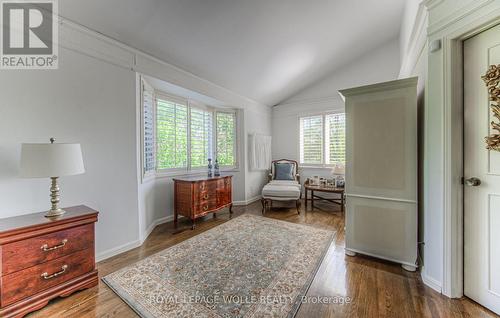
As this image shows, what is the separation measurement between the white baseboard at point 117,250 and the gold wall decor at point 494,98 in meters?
3.58

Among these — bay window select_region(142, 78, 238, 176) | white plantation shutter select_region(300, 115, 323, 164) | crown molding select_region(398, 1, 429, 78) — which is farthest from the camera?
white plantation shutter select_region(300, 115, 323, 164)

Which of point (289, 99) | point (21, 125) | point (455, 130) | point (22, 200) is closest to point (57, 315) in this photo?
point (22, 200)

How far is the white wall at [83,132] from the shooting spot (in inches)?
69.0

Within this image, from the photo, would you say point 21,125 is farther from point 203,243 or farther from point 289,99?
point 289,99

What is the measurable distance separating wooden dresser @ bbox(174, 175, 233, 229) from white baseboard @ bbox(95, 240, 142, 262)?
749mm

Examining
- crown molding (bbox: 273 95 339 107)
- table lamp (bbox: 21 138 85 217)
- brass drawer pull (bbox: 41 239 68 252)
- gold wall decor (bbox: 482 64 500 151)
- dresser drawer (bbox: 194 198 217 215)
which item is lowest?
dresser drawer (bbox: 194 198 217 215)

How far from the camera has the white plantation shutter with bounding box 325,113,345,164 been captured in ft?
15.7

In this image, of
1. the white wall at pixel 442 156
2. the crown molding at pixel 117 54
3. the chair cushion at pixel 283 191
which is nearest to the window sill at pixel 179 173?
the chair cushion at pixel 283 191

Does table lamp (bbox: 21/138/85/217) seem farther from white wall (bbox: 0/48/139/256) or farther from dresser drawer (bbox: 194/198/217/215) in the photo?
dresser drawer (bbox: 194/198/217/215)

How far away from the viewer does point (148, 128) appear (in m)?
3.15

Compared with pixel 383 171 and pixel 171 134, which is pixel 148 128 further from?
pixel 383 171

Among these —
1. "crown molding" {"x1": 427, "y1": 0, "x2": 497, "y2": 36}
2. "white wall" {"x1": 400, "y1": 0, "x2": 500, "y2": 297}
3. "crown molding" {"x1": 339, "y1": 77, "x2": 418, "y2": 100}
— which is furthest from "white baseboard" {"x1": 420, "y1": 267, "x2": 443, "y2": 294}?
"crown molding" {"x1": 427, "y1": 0, "x2": 497, "y2": 36}

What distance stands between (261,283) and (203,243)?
108 centimetres

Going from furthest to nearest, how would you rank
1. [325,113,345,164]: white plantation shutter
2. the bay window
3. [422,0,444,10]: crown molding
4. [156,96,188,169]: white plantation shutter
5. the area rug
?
[325,113,345,164]: white plantation shutter → [156,96,188,169]: white plantation shutter → the bay window → [422,0,444,10]: crown molding → the area rug
